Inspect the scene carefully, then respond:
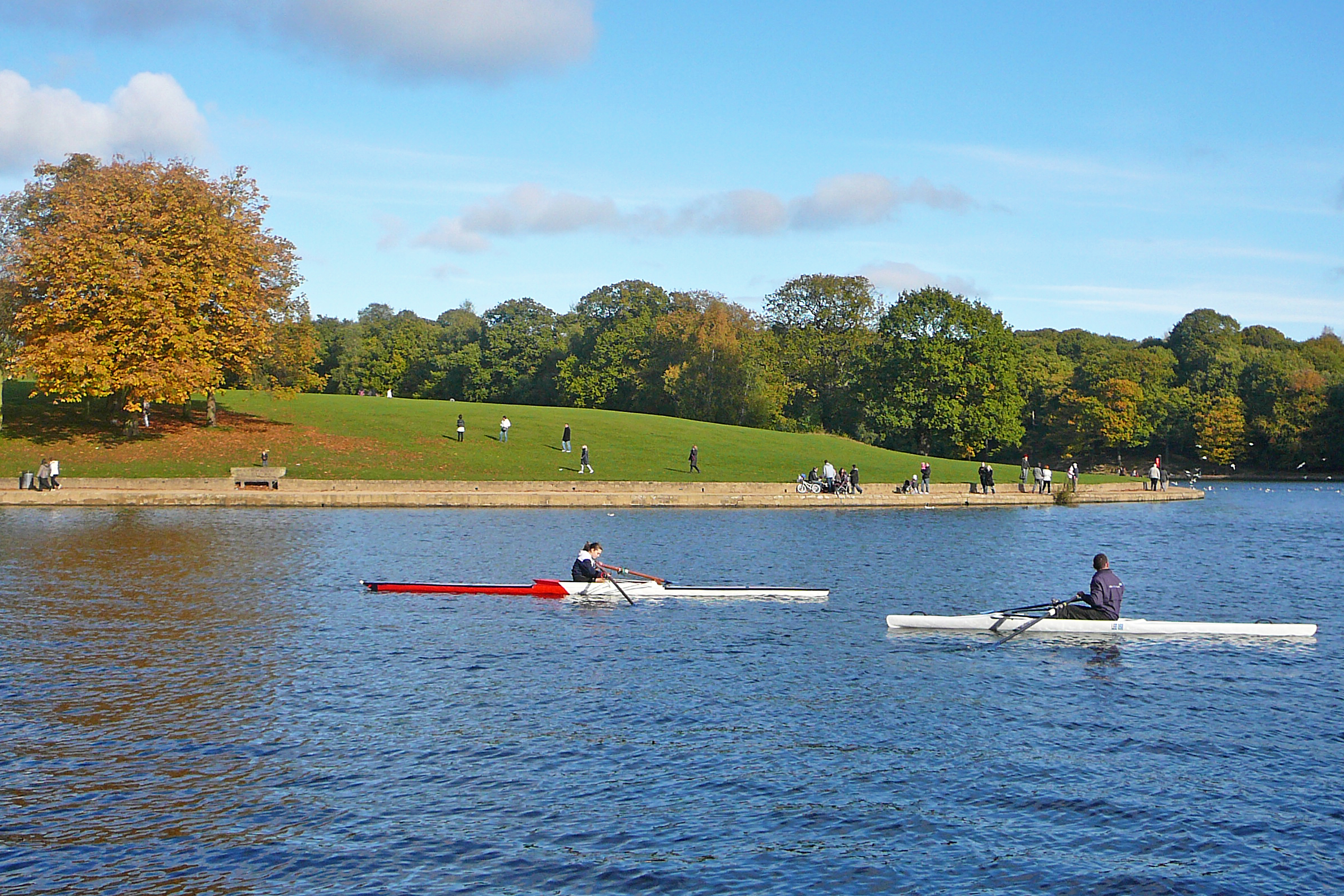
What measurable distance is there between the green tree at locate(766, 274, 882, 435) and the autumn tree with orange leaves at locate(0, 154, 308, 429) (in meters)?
62.6

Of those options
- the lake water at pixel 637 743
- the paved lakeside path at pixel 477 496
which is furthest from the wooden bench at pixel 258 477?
the lake water at pixel 637 743

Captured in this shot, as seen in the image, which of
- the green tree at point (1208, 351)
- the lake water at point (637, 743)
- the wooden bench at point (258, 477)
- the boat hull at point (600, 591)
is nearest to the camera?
the lake water at point (637, 743)

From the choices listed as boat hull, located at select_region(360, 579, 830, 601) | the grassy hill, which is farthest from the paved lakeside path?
boat hull, located at select_region(360, 579, 830, 601)

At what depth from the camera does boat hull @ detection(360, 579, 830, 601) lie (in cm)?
3148

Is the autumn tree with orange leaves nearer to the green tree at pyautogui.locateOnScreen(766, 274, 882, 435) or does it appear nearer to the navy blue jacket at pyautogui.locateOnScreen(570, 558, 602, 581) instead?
the navy blue jacket at pyautogui.locateOnScreen(570, 558, 602, 581)

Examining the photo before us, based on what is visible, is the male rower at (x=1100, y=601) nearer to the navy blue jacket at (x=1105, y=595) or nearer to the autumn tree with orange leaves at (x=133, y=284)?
the navy blue jacket at (x=1105, y=595)

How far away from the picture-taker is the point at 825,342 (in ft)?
440

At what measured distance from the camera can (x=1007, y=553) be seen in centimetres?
4584

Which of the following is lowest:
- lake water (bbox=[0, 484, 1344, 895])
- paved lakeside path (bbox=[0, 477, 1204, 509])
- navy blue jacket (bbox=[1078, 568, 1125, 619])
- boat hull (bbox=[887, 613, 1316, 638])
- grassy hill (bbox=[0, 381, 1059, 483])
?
lake water (bbox=[0, 484, 1344, 895])

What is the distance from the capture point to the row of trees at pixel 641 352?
66.9 metres

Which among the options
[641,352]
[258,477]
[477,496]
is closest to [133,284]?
[258,477]

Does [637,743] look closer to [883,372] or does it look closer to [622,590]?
[622,590]

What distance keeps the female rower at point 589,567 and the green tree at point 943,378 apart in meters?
84.3

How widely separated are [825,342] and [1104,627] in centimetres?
10858
